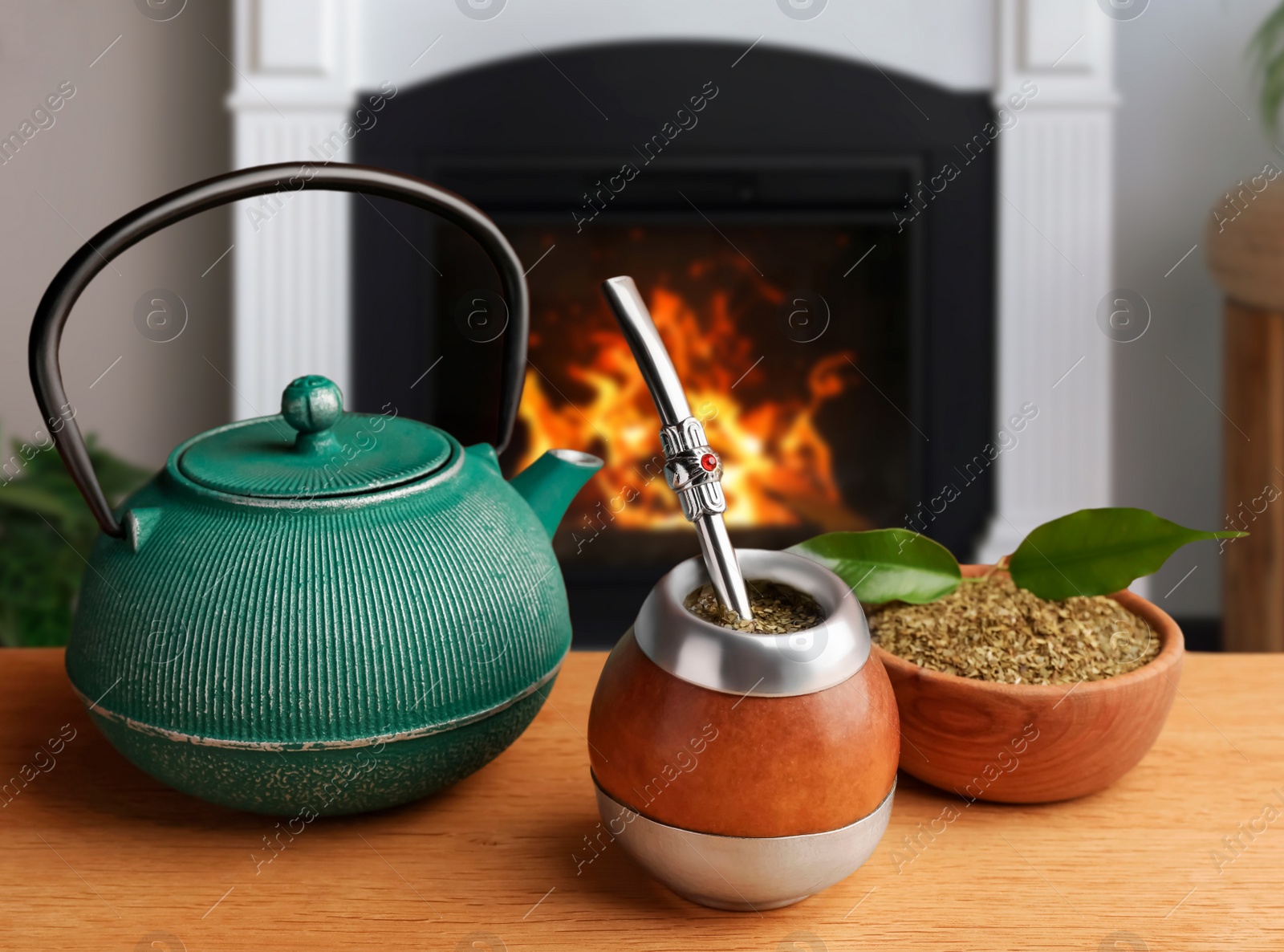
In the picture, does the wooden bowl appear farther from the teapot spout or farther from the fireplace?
the fireplace

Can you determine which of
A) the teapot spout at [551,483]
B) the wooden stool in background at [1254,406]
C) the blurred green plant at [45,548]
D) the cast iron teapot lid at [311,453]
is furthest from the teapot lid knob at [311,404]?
the wooden stool in background at [1254,406]

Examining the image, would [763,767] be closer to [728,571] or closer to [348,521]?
[728,571]

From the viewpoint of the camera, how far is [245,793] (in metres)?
0.58

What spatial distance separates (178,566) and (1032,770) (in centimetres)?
45

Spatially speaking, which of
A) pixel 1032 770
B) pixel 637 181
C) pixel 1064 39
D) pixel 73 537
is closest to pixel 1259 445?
pixel 1064 39

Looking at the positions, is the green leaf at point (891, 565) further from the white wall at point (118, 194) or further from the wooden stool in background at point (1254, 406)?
the white wall at point (118, 194)

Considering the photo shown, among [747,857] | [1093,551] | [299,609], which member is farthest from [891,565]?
[299,609]

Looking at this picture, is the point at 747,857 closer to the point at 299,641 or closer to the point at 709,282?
the point at 299,641

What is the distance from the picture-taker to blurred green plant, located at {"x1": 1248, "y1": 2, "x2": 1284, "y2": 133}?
6.40 feet

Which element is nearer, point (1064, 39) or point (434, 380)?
point (1064, 39)

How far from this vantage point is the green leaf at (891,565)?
0.65 m

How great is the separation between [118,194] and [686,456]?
189 cm

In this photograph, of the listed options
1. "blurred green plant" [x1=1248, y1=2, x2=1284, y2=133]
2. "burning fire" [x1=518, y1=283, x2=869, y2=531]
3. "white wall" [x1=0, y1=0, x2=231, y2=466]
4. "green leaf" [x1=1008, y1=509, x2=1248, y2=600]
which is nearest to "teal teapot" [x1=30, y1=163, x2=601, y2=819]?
"green leaf" [x1=1008, y1=509, x2=1248, y2=600]

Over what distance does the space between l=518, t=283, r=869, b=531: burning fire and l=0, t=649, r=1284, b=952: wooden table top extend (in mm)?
1444
